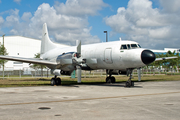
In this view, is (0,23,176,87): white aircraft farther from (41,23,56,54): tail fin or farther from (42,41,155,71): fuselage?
(41,23,56,54): tail fin

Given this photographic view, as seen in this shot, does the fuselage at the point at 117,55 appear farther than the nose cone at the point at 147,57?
Yes

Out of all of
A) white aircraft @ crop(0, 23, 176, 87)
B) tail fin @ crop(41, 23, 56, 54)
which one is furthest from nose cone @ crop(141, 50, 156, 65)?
tail fin @ crop(41, 23, 56, 54)

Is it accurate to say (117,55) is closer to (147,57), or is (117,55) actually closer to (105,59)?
(105,59)

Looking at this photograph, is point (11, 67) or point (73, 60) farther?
point (11, 67)

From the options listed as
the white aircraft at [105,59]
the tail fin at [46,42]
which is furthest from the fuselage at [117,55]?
the tail fin at [46,42]

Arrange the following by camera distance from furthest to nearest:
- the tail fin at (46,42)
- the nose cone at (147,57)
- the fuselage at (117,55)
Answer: the tail fin at (46,42) < the fuselage at (117,55) < the nose cone at (147,57)

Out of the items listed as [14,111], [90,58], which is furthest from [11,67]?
[14,111]

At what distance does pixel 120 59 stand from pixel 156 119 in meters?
11.5

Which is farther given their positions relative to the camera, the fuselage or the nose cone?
the fuselage

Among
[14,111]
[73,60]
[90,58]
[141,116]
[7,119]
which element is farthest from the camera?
[90,58]

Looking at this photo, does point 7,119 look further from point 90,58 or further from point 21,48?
point 21,48

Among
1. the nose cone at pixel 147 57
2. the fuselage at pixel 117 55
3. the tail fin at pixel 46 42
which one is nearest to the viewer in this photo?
the nose cone at pixel 147 57

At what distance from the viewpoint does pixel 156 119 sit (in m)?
6.07

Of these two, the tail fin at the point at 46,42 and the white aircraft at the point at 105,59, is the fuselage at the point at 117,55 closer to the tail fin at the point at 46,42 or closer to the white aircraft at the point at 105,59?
the white aircraft at the point at 105,59
